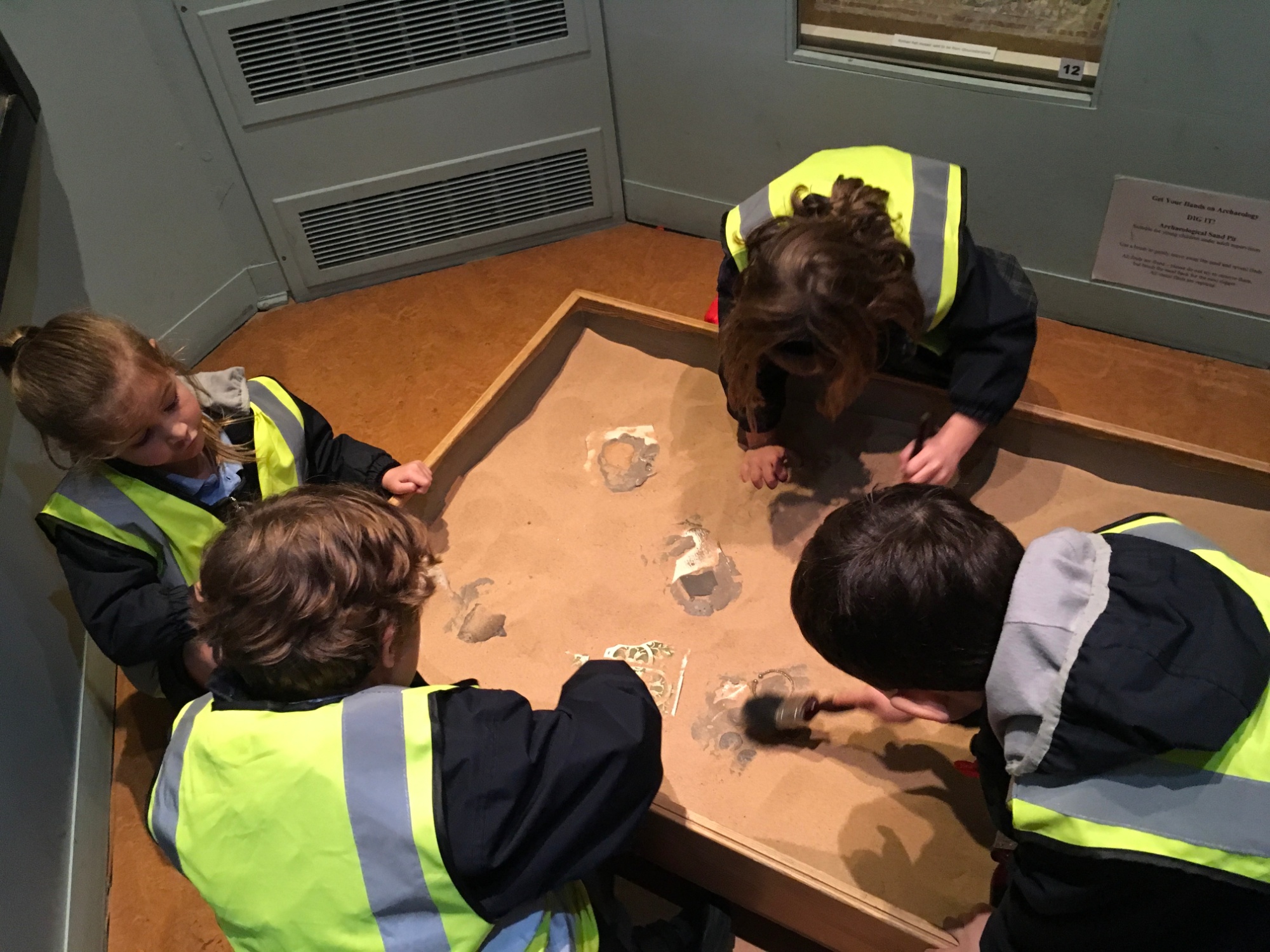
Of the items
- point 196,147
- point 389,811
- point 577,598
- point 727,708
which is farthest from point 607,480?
point 196,147

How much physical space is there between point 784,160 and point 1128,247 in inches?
27.4

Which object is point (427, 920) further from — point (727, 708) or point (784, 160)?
point (784, 160)

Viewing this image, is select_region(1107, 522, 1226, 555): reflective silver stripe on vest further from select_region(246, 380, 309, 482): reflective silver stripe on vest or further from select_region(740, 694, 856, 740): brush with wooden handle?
select_region(246, 380, 309, 482): reflective silver stripe on vest

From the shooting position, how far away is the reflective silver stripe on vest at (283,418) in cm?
134

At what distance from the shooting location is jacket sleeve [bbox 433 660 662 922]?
0.78m

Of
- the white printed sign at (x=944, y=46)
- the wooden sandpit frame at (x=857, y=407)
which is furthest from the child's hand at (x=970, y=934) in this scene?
the white printed sign at (x=944, y=46)

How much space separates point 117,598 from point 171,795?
1.38 feet

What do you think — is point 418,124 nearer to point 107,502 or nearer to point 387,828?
point 107,502

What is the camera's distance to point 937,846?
115 cm

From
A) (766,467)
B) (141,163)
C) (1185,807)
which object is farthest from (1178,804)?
(141,163)

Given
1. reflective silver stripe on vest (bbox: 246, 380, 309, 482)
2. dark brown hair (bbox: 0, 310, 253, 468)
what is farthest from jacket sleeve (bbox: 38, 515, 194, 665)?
reflective silver stripe on vest (bbox: 246, 380, 309, 482)

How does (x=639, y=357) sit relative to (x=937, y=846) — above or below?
above

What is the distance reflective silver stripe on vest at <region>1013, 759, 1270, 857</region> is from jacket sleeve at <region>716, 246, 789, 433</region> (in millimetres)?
783

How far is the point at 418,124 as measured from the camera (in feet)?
6.43
